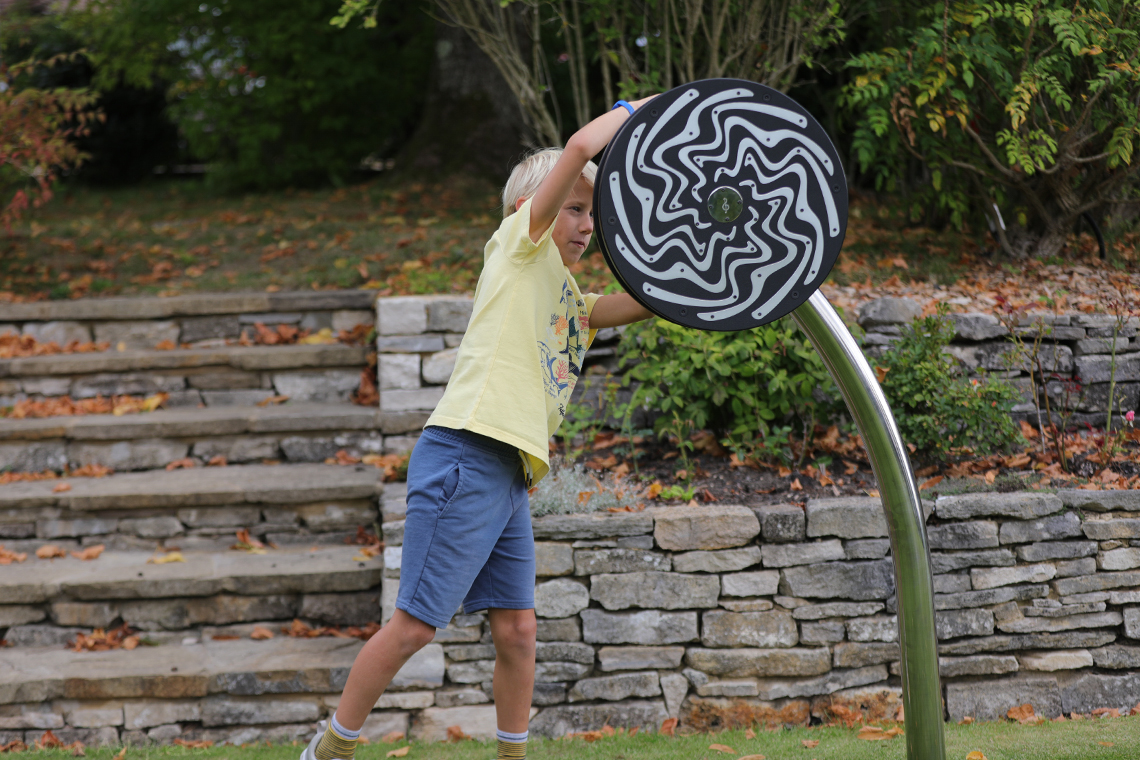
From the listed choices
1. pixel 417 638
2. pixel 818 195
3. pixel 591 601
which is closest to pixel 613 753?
pixel 591 601

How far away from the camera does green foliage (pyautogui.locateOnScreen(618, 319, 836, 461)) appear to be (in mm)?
3615

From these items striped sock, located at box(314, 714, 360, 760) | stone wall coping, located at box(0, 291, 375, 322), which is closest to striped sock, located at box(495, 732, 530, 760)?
striped sock, located at box(314, 714, 360, 760)

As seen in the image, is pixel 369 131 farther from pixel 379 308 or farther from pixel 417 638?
pixel 417 638

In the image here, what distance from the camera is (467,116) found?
7668 mm

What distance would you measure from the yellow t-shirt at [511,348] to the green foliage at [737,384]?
1.58 metres

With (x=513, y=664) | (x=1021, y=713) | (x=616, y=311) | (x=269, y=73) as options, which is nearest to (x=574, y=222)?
(x=616, y=311)

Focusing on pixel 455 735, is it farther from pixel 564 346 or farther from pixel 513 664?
pixel 564 346

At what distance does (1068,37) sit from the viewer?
3.90m

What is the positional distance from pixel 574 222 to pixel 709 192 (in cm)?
47

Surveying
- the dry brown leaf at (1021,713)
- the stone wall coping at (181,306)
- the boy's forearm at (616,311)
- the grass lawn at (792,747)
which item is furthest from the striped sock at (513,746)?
the stone wall coping at (181,306)

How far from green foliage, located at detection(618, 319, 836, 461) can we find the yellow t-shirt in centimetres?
158

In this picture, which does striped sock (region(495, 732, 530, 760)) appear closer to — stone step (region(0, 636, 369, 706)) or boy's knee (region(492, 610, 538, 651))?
boy's knee (region(492, 610, 538, 651))

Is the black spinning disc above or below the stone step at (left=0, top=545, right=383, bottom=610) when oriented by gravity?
above

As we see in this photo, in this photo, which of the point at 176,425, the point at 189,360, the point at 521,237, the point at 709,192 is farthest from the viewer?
the point at 189,360
